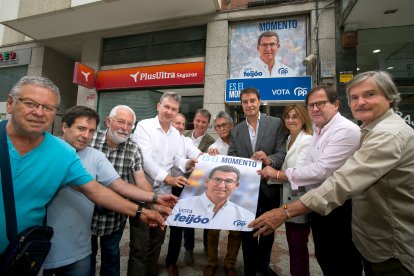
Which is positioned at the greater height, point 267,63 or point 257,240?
point 267,63

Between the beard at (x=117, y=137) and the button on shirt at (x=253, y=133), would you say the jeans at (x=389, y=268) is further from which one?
the beard at (x=117, y=137)

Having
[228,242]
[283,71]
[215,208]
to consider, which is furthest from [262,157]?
[283,71]

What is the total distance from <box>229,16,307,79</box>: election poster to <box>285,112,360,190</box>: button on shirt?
5.20 m

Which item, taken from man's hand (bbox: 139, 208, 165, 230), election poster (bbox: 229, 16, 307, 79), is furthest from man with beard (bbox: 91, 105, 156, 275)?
election poster (bbox: 229, 16, 307, 79)

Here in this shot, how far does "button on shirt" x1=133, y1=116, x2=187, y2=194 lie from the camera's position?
249 cm

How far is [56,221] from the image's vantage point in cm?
164

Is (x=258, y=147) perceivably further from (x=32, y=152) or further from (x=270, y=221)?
(x=32, y=152)

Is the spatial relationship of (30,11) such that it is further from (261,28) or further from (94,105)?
(261,28)

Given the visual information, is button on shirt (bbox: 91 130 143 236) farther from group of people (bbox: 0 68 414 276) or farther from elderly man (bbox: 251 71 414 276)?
elderly man (bbox: 251 71 414 276)

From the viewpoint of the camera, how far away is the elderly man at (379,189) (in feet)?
4.30

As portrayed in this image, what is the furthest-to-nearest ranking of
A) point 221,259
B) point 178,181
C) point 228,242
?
1. point 221,259
2. point 228,242
3. point 178,181

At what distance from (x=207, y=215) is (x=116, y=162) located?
1076mm

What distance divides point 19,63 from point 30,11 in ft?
9.81

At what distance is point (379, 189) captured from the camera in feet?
4.54
